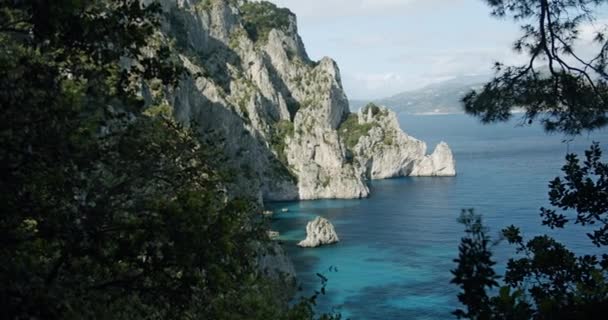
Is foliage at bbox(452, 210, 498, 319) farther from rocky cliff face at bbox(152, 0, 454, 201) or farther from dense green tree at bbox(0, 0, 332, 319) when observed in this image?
rocky cliff face at bbox(152, 0, 454, 201)

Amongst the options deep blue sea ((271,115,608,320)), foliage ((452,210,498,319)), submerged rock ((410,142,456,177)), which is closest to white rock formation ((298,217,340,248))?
deep blue sea ((271,115,608,320))

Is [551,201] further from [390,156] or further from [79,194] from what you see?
[390,156]

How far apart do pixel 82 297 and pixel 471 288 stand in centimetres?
459

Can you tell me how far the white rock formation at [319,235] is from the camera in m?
94.1

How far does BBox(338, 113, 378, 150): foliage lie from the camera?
181m

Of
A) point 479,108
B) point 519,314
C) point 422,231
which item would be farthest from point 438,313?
point 519,314

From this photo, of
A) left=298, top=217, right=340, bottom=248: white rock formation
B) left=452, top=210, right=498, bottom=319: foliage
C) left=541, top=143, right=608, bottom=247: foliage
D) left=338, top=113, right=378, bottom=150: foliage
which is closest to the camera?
left=452, top=210, right=498, bottom=319: foliage

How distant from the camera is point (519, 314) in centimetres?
671

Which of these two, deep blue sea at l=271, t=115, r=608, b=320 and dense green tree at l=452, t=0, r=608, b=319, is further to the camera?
deep blue sea at l=271, t=115, r=608, b=320

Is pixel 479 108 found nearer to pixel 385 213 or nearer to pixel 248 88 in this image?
pixel 385 213

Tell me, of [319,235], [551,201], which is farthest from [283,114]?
[551,201]

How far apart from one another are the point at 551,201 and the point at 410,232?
290 ft

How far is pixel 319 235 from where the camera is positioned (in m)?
94.1

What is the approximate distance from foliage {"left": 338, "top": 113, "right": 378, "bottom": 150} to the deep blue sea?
18926 mm
